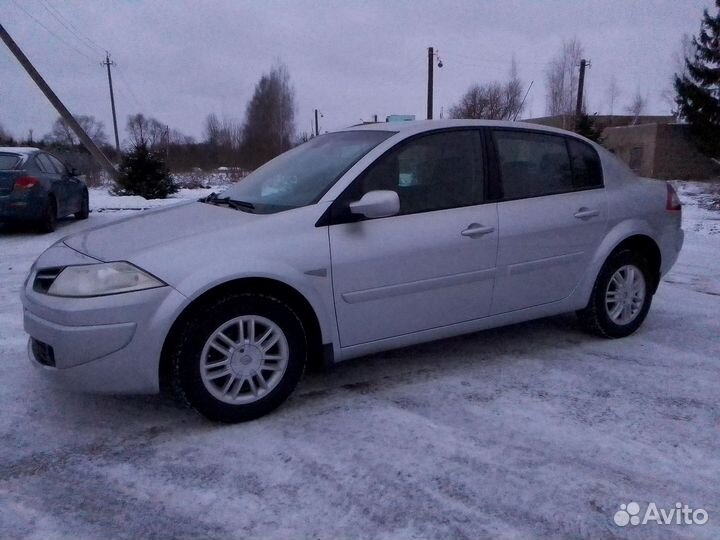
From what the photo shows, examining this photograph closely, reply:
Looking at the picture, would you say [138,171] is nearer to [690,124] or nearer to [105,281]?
[105,281]

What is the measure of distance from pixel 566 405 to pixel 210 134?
184ft

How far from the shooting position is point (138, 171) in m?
18.1

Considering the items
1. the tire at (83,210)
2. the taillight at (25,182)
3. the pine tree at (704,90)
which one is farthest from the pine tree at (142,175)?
the pine tree at (704,90)

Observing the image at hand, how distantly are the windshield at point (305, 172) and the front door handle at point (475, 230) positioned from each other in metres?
0.74

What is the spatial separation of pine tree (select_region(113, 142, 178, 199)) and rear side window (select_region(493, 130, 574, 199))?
15.9m

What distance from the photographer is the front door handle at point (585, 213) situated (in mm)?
4047

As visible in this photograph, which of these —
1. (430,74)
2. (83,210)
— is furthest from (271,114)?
(83,210)

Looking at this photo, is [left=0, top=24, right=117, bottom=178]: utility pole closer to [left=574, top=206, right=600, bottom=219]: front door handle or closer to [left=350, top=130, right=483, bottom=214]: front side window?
[left=350, top=130, right=483, bottom=214]: front side window

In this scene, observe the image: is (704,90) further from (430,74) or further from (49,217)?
(49,217)

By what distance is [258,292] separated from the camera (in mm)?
3043

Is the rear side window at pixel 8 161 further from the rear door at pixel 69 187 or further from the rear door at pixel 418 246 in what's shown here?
the rear door at pixel 418 246

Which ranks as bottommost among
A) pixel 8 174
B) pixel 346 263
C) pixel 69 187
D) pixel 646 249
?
pixel 646 249

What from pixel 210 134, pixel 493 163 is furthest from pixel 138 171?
pixel 210 134

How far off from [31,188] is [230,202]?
6657mm
